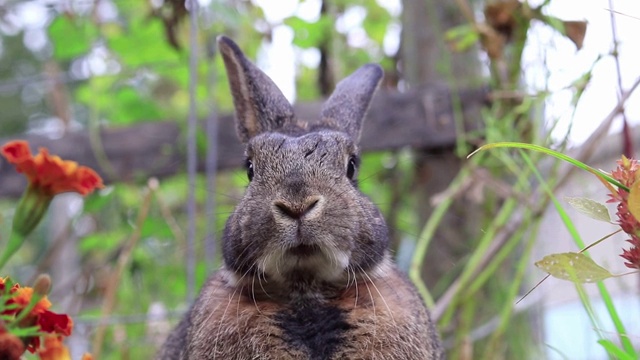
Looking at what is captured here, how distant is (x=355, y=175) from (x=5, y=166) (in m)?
2.39

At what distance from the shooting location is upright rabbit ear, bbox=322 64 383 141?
7.02 ft

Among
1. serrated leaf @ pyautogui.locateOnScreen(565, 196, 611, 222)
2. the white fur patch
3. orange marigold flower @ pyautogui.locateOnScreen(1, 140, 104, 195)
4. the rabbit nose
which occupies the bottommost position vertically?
the white fur patch

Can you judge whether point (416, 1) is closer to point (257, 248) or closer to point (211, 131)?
point (211, 131)

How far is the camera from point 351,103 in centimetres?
219

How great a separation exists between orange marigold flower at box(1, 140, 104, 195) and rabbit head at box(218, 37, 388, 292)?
1.65 ft

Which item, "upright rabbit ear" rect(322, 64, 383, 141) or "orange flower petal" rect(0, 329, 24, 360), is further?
"upright rabbit ear" rect(322, 64, 383, 141)

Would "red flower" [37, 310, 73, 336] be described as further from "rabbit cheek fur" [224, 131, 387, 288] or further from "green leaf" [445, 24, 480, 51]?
"green leaf" [445, 24, 480, 51]

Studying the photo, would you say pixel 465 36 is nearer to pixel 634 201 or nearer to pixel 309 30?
pixel 309 30

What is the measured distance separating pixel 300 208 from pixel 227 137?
→ 201cm

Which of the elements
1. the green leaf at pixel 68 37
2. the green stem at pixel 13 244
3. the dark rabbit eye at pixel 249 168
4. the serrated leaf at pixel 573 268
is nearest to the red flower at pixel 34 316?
the green stem at pixel 13 244

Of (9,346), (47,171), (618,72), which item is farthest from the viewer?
(618,72)

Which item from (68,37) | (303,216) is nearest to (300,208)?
(303,216)

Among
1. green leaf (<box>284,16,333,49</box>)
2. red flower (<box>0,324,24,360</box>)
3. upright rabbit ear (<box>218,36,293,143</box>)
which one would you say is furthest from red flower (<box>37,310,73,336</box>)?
green leaf (<box>284,16,333,49</box>)

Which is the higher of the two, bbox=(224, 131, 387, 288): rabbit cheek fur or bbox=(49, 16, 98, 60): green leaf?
bbox=(49, 16, 98, 60): green leaf
